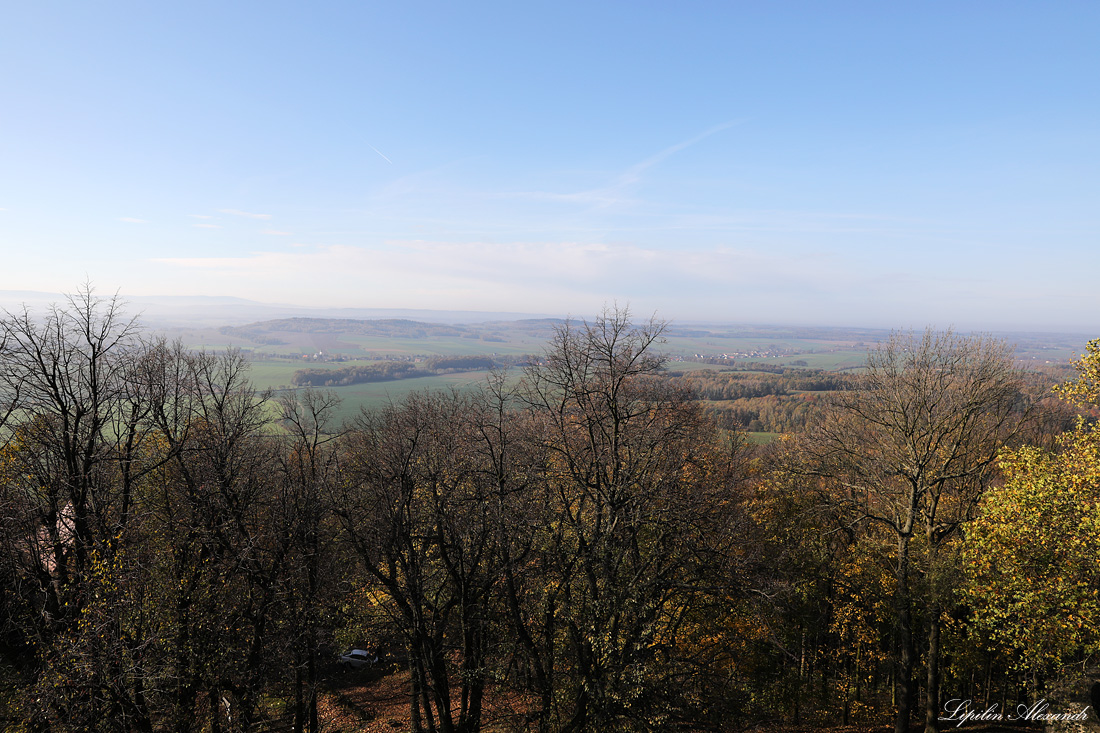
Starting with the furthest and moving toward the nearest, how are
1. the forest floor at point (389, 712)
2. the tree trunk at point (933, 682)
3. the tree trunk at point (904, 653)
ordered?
the forest floor at point (389, 712) → the tree trunk at point (933, 682) → the tree trunk at point (904, 653)

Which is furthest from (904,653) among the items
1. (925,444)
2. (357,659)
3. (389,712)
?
(357,659)

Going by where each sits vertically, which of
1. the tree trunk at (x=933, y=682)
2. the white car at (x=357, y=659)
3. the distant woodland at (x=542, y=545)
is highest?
the distant woodland at (x=542, y=545)

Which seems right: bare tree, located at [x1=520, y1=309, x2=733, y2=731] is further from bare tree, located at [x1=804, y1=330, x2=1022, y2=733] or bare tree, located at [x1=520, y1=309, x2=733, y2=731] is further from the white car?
the white car

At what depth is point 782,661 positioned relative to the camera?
2003cm

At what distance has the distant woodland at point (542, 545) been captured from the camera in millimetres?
11680

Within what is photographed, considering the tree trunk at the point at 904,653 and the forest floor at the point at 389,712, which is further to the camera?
the forest floor at the point at 389,712

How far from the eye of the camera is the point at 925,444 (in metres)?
17.7

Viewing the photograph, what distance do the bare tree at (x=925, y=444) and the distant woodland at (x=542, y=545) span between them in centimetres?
12

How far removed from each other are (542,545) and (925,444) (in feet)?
46.5

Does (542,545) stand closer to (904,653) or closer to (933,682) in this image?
(904,653)

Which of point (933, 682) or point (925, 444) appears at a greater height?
point (925, 444)

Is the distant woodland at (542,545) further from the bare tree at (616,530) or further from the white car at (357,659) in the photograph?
the white car at (357,659)

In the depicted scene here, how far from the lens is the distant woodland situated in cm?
1168

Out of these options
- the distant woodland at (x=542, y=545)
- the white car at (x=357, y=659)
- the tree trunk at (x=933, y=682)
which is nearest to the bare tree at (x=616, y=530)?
the distant woodland at (x=542, y=545)
